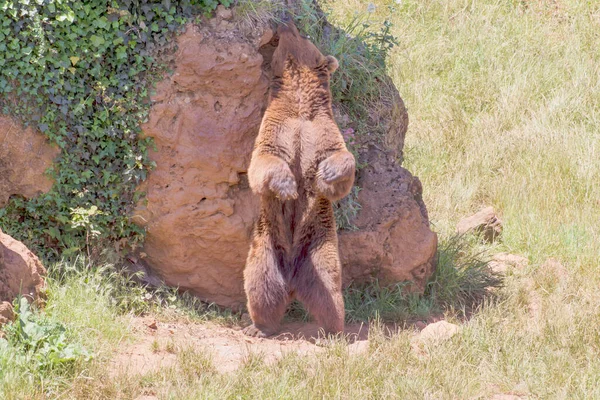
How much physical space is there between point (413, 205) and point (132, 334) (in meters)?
2.86

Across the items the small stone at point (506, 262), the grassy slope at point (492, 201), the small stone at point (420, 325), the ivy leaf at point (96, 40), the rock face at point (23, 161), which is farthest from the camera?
the small stone at point (506, 262)

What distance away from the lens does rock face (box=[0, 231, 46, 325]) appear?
5816 mm

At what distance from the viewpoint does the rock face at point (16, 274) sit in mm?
5816

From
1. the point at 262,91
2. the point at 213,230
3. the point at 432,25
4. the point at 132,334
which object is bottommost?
the point at 132,334

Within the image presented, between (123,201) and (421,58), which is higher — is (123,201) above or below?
below

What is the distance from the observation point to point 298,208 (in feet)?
21.4

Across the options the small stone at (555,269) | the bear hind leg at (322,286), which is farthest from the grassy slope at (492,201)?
the bear hind leg at (322,286)

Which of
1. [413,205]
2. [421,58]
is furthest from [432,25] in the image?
[413,205]

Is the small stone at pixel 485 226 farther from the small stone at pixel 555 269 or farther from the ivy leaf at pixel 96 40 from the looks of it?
the ivy leaf at pixel 96 40

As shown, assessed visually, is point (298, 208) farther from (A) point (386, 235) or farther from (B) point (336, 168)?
(A) point (386, 235)

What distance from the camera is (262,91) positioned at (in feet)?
22.6

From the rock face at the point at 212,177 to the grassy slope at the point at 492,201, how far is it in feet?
2.98

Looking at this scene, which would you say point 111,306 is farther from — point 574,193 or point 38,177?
point 574,193

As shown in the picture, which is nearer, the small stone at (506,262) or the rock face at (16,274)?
the rock face at (16,274)
